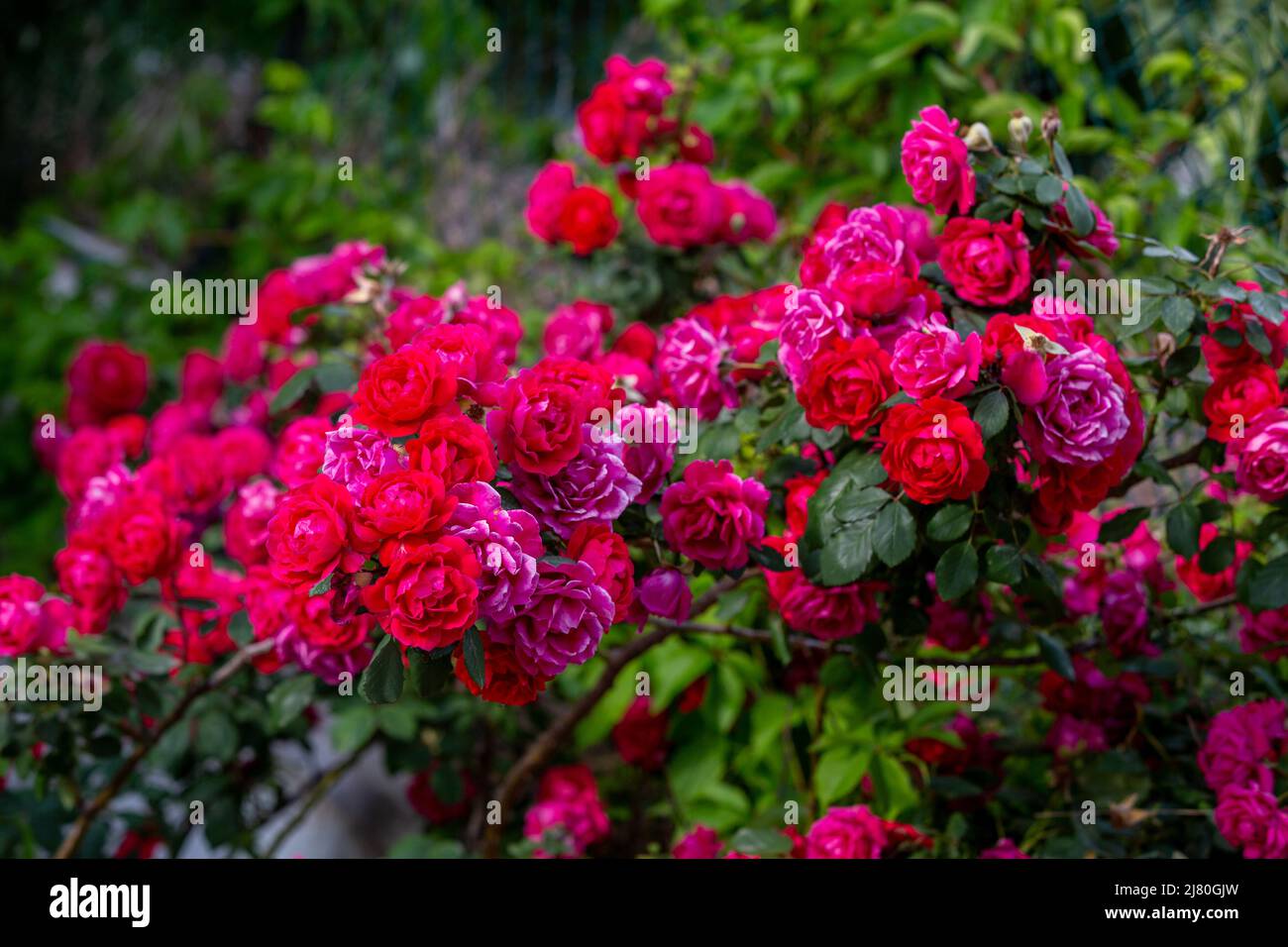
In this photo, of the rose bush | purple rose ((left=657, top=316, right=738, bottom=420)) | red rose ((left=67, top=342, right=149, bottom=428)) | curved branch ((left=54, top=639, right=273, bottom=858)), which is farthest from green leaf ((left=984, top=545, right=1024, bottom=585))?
red rose ((left=67, top=342, right=149, bottom=428))

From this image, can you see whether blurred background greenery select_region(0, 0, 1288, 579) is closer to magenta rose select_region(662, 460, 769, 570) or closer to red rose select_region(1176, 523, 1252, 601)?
red rose select_region(1176, 523, 1252, 601)

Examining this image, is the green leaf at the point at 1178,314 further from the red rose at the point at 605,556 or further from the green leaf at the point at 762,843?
the green leaf at the point at 762,843

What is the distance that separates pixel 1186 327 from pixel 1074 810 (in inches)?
22.3

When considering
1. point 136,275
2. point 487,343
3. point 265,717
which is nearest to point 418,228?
point 136,275

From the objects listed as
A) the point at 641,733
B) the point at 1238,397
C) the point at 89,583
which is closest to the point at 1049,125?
the point at 1238,397

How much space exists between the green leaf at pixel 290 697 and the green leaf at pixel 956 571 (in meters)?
0.78

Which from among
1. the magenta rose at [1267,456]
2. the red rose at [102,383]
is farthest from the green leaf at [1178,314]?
the red rose at [102,383]

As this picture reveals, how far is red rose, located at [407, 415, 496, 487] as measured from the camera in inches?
35.1

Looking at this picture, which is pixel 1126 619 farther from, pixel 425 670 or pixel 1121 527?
pixel 425 670

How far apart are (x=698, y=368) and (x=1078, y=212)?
39cm

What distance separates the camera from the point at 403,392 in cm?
92

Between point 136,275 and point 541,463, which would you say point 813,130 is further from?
point 136,275

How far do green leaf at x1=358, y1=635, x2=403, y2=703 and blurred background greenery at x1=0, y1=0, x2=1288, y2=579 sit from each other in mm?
1035

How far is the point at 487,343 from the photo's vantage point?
1010mm
